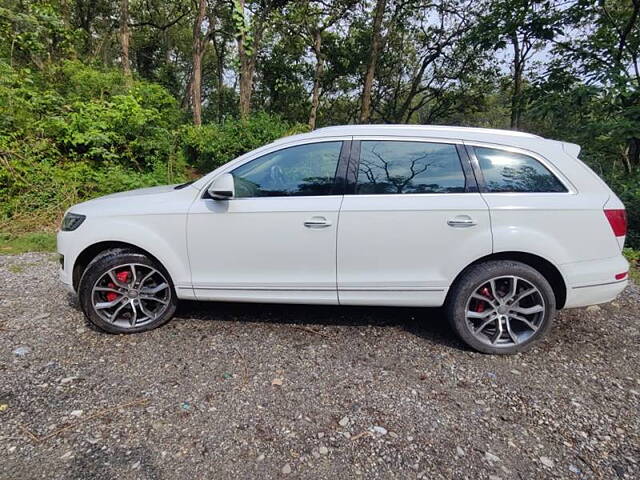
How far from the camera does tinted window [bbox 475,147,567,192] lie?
275 centimetres

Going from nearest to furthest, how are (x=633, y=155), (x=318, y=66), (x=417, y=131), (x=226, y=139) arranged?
1. (x=417, y=131)
2. (x=633, y=155)
3. (x=226, y=139)
4. (x=318, y=66)

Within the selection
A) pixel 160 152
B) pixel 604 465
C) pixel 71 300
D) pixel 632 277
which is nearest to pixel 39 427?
pixel 71 300

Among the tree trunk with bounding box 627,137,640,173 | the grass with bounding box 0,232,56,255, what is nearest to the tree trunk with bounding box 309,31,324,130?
the tree trunk with bounding box 627,137,640,173

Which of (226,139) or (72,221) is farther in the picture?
(226,139)

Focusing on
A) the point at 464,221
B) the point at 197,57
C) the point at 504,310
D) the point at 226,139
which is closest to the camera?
the point at 464,221

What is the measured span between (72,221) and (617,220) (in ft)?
14.4

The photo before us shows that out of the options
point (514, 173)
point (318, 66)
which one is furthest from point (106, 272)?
point (318, 66)

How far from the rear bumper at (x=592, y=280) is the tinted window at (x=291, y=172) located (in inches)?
77.1

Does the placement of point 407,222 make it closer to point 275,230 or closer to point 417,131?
point 417,131

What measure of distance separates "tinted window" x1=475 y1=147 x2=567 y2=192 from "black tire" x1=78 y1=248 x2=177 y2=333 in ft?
9.02

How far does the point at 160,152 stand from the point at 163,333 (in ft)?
23.7

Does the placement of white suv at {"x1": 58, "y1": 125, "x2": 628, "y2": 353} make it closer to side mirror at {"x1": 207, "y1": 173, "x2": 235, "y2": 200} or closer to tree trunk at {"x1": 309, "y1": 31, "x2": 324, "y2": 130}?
side mirror at {"x1": 207, "y1": 173, "x2": 235, "y2": 200}

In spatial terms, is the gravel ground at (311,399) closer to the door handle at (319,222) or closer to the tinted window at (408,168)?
the door handle at (319,222)

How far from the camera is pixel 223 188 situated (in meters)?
2.78
